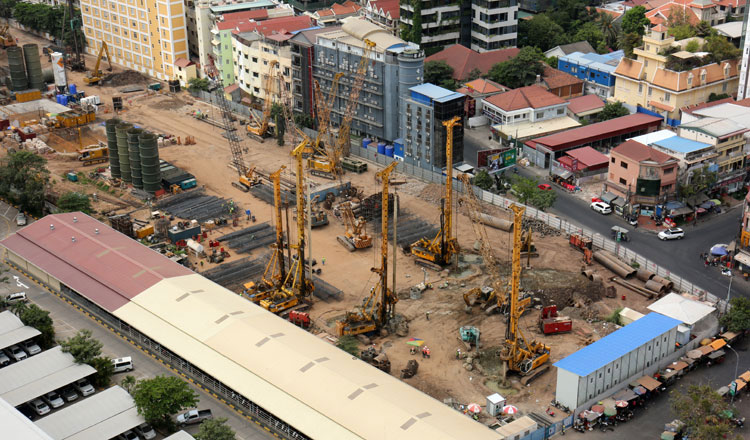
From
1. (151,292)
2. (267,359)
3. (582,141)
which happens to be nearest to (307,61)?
(582,141)

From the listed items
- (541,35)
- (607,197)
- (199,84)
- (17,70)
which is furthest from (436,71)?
(17,70)

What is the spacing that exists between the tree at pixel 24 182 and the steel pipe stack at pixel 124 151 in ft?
28.3

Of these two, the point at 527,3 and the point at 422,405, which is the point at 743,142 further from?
the point at 527,3

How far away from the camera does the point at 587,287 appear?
81250mm

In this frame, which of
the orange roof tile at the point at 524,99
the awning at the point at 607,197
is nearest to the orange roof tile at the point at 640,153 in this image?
the awning at the point at 607,197

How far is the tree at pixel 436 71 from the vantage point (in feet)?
410

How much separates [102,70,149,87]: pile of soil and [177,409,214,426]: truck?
84.9 metres

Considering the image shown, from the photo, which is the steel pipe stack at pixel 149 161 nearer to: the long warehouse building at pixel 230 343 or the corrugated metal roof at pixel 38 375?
the long warehouse building at pixel 230 343

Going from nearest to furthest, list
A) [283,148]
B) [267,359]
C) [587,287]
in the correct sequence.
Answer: [267,359], [587,287], [283,148]

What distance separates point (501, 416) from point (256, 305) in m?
21.5

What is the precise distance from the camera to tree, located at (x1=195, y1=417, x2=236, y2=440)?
5812 cm

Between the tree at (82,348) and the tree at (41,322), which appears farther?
the tree at (41,322)

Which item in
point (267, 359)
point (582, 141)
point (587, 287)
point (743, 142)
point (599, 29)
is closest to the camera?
point (267, 359)

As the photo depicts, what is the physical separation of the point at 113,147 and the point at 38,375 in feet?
141
